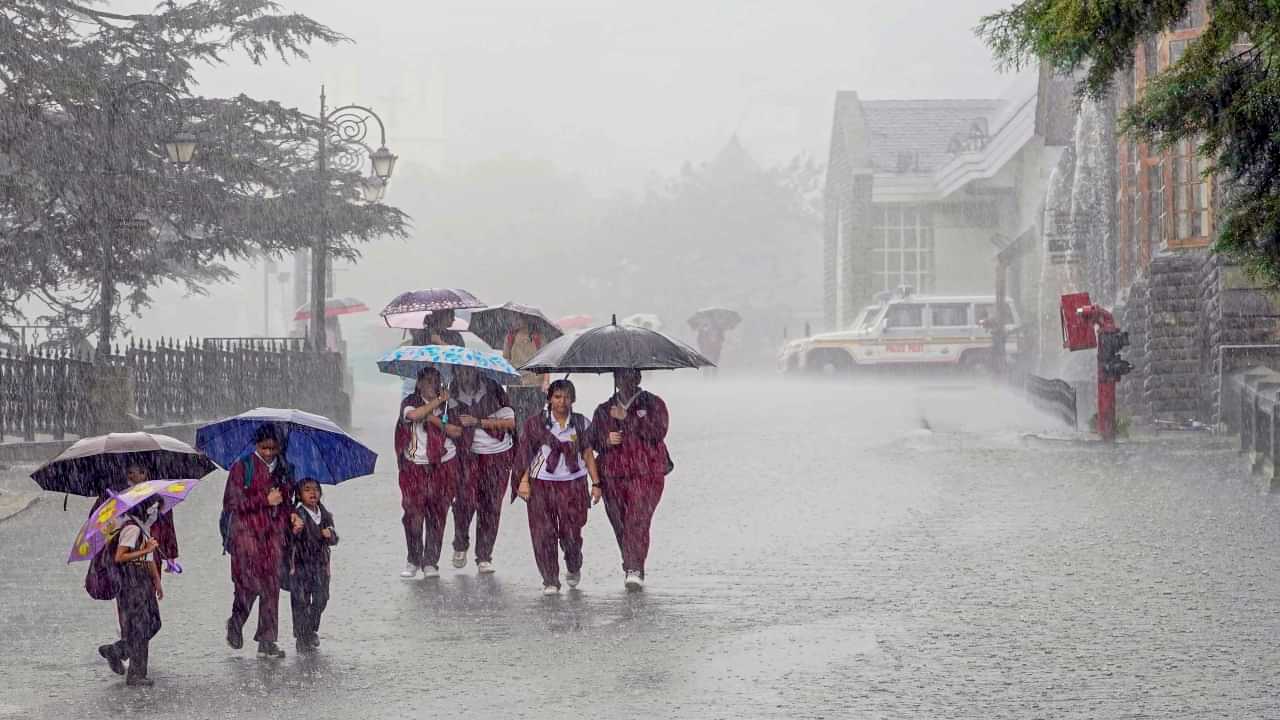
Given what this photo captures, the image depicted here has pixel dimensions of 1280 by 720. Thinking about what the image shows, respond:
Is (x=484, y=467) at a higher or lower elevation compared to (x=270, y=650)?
higher

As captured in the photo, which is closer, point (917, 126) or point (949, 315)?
point (949, 315)

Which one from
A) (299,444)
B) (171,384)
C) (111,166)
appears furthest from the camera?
(171,384)

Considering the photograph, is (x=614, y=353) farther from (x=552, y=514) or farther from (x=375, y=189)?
(x=375, y=189)

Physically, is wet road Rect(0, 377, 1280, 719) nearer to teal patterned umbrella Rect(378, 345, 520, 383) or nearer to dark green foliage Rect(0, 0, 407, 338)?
teal patterned umbrella Rect(378, 345, 520, 383)

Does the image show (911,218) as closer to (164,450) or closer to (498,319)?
(498,319)

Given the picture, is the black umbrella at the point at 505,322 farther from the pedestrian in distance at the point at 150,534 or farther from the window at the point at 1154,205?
the window at the point at 1154,205

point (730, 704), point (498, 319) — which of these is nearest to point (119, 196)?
point (498, 319)

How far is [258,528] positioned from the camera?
8.28m

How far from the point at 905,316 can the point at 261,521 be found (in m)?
33.6

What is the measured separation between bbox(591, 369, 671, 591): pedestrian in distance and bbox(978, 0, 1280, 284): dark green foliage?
339cm

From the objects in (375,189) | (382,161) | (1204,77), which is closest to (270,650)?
(1204,77)

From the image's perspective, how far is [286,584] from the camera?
8508 mm

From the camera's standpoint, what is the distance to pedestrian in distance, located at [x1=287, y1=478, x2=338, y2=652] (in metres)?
8.43

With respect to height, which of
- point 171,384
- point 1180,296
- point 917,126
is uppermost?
point 917,126
